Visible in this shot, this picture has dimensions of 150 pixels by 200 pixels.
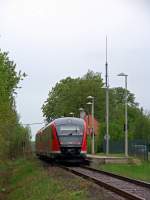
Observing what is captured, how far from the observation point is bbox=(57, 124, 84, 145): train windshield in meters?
46.2

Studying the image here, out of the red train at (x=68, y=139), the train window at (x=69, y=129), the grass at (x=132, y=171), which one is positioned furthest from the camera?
the train window at (x=69, y=129)

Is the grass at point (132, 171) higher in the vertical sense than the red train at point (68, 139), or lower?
lower

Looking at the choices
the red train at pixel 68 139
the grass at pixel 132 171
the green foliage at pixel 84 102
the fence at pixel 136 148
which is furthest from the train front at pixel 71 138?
the green foliage at pixel 84 102

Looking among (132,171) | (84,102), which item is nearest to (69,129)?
(132,171)

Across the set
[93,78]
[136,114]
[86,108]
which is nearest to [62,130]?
[86,108]

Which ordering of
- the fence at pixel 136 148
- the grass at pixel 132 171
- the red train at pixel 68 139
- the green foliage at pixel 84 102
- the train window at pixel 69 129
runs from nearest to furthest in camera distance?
the grass at pixel 132 171
the red train at pixel 68 139
the train window at pixel 69 129
the fence at pixel 136 148
the green foliage at pixel 84 102

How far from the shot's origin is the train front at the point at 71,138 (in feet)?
151

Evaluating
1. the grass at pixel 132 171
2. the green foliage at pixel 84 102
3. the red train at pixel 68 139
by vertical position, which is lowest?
the grass at pixel 132 171

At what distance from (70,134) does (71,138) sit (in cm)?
28

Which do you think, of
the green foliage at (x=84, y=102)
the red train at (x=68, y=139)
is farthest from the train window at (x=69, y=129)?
the green foliage at (x=84, y=102)

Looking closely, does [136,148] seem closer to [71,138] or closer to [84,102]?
[71,138]

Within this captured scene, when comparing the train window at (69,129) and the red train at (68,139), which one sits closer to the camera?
the red train at (68,139)

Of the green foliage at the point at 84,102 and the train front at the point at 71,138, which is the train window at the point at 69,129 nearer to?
the train front at the point at 71,138

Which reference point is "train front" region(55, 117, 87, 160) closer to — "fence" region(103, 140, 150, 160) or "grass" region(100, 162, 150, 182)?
"grass" region(100, 162, 150, 182)
